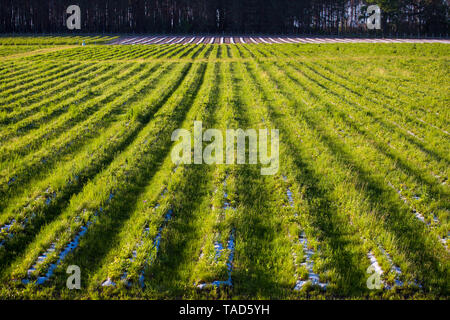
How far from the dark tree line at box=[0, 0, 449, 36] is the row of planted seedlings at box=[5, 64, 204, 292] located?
313 feet

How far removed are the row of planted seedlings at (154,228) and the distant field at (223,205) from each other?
0.03m

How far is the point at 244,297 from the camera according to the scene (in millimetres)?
4266

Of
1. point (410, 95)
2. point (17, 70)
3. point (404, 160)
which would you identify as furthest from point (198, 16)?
point (404, 160)

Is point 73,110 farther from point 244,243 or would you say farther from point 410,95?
point 410,95

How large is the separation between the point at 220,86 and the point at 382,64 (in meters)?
16.1

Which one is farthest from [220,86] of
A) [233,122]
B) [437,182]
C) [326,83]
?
[437,182]

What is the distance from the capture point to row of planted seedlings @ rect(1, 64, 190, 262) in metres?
5.79

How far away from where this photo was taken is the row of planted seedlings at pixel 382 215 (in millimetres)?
4883

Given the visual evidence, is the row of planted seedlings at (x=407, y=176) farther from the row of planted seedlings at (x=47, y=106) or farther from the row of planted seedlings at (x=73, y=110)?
the row of planted seedlings at (x=47, y=106)

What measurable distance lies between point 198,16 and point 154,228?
372 feet

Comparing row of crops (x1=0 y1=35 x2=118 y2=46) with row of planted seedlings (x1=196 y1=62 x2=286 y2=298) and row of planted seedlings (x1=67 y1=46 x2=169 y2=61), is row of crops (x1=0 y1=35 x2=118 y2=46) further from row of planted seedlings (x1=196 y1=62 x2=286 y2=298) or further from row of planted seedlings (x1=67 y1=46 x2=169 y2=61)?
row of planted seedlings (x1=196 y1=62 x2=286 y2=298)

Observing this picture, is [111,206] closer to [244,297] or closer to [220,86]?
[244,297]

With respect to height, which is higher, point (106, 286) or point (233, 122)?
point (233, 122)

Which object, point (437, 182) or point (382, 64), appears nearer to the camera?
point (437, 182)
